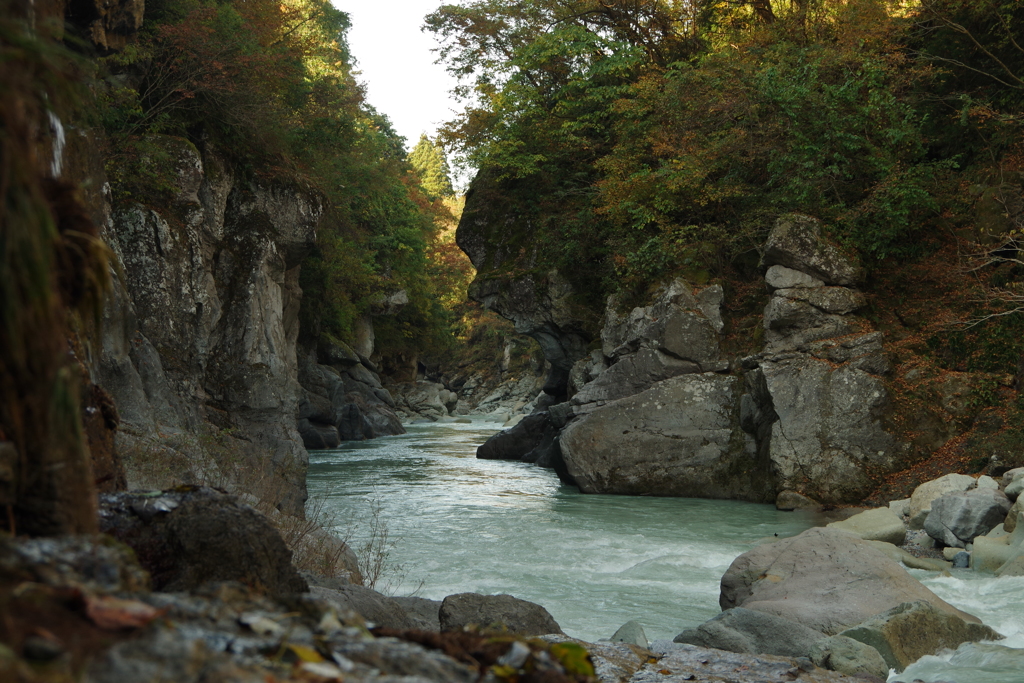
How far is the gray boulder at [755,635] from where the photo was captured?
19.8 ft

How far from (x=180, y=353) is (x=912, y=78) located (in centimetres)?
1621

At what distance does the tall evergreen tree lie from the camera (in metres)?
61.2

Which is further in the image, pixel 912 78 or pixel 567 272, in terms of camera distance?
pixel 567 272

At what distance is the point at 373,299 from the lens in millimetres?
34406

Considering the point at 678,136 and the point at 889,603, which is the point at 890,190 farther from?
the point at 889,603

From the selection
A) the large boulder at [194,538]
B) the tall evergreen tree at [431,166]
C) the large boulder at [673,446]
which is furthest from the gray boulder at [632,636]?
the tall evergreen tree at [431,166]

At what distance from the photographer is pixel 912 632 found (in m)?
6.22

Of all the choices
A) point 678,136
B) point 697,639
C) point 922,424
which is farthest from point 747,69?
point 697,639

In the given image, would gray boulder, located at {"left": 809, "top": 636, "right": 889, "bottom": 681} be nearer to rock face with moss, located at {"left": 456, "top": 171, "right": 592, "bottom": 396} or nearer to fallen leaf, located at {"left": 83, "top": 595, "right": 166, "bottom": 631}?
fallen leaf, located at {"left": 83, "top": 595, "right": 166, "bottom": 631}

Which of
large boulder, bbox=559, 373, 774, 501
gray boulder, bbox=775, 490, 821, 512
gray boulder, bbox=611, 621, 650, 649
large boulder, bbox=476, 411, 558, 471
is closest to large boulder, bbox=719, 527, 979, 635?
gray boulder, bbox=611, 621, 650, 649

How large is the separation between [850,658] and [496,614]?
2627mm

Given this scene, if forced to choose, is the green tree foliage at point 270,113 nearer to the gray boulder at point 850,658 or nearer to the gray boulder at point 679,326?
the gray boulder at point 679,326

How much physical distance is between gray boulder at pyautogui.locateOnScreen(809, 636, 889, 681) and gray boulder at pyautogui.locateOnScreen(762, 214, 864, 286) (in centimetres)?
1167

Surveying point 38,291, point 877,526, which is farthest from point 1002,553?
point 38,291
